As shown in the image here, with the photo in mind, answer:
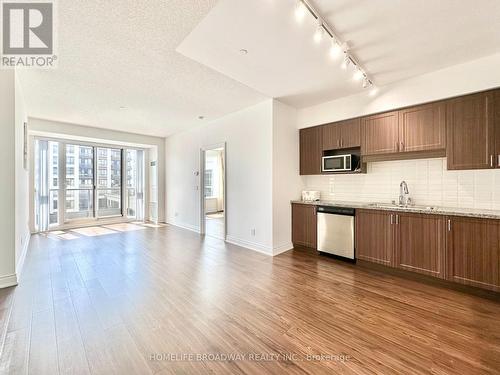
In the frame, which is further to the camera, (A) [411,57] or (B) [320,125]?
(B) [320,125]

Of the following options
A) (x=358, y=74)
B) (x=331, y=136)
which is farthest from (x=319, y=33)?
(x=331, y=136)

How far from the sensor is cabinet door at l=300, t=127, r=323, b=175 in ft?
14.3

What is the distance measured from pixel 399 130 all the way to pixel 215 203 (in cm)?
761

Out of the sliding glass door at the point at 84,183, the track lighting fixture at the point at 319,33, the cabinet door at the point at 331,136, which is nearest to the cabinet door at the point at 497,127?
the cabinet door at the point at 331,136

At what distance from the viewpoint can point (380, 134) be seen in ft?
11.7

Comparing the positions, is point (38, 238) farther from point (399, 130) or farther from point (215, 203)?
point (399, 130)

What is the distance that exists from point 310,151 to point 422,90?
6.31 feet

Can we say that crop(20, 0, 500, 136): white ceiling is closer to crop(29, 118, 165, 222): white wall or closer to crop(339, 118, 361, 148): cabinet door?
crop(339, 118, 361, 148): cabinet door

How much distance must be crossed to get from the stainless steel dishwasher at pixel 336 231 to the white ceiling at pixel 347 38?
2086 millimetres

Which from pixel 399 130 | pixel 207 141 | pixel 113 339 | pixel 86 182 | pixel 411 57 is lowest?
pixel 113 339

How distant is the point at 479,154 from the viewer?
2.75m

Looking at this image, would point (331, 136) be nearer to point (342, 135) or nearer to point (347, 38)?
point (342, 135)

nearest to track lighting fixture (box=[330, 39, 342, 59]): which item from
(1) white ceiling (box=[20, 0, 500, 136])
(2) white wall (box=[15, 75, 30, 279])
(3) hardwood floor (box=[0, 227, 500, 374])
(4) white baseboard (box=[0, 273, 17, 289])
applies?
(1) white ceiling (box=[20, 0, 500, 136])

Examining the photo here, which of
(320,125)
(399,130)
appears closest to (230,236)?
(320,125)
